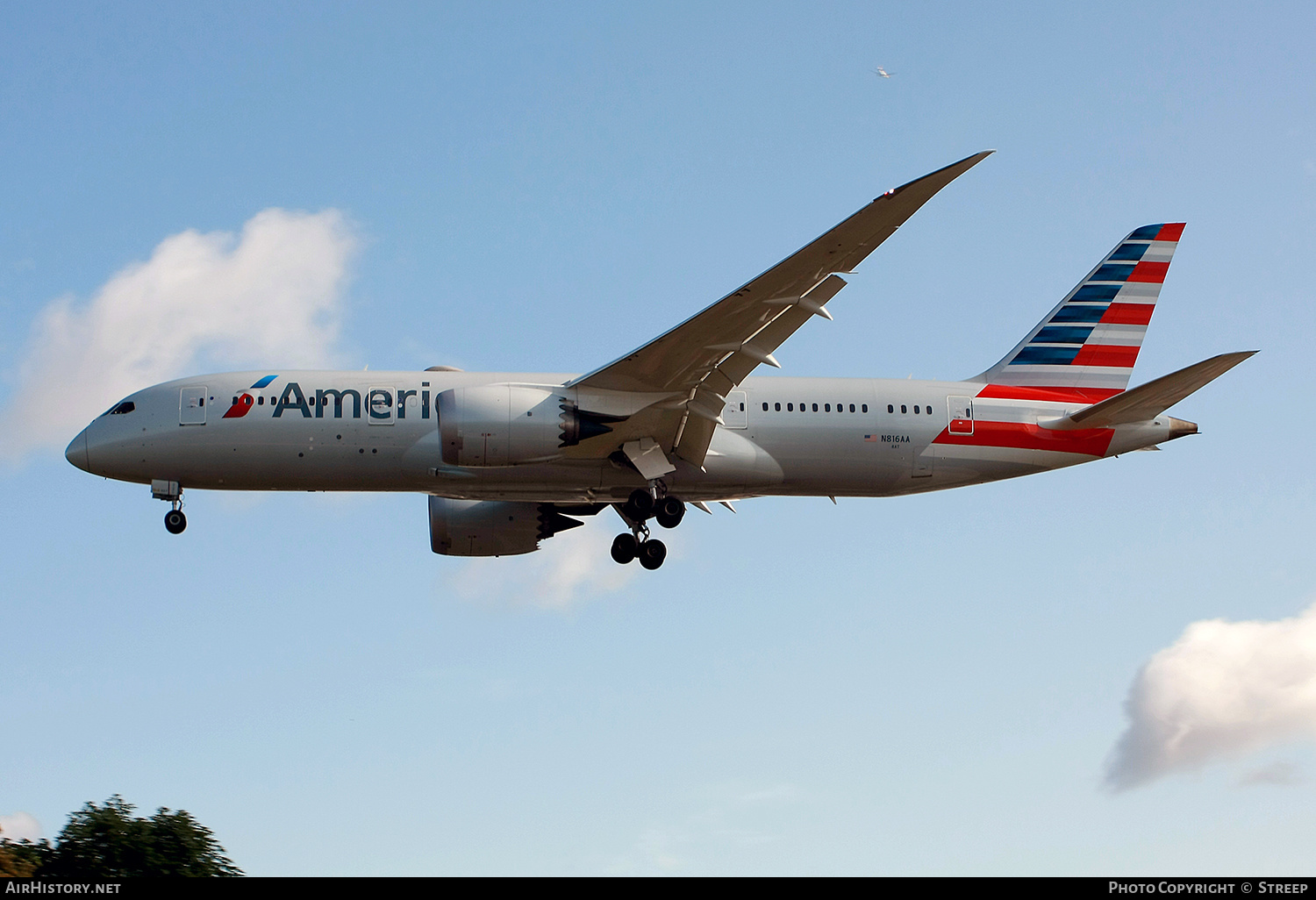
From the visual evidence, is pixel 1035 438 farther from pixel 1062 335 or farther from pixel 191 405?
pixel 191 405

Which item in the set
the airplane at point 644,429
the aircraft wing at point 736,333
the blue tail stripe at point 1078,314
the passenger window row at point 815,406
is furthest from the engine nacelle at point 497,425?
the blue tail stripe at point 1078,314

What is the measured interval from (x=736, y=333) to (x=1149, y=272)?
44.0ft

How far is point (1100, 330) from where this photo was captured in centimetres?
3206

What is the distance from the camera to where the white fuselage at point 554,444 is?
88.9 feet

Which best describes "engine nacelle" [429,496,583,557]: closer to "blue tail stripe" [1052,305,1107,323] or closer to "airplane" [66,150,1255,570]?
"airplane" [66,150,1255,570]

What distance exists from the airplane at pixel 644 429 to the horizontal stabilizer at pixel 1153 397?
5cm

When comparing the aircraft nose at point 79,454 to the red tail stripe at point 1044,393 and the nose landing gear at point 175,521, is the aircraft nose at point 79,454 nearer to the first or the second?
the nose landing gear at point 175,521

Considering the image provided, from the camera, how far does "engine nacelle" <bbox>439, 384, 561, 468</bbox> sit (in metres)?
25.5

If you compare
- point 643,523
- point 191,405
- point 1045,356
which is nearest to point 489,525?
point 643,523

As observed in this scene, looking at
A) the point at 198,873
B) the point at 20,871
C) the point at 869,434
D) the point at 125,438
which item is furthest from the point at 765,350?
the point at 198,873

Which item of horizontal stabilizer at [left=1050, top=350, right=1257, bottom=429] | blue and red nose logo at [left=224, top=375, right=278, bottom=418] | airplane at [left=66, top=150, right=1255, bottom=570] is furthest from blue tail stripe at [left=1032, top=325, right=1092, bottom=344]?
blue and red nose logo at [left=224, top=375, right=278, bottom=418]

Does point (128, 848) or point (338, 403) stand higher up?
point (338, 403)

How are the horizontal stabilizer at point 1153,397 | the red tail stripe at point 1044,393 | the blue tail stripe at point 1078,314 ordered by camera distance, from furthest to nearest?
1. the blue tail stripe at point 1078,314
2. the red tail stripe at point 1044,393
3. the horizontal stabilizer at point 1153,397
